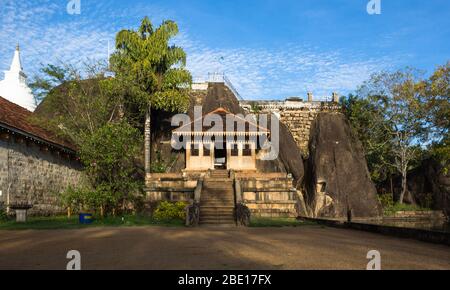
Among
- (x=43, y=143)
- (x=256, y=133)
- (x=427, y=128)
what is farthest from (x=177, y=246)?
(x=427, y=128)

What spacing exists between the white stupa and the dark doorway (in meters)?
16.2

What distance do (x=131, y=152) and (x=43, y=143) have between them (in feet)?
15.4

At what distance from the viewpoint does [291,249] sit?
331 inches

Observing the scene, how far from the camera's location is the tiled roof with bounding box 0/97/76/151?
56.4 feet

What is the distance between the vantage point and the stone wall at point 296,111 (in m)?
35.4

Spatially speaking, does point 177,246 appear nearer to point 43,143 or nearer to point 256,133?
point 43,143

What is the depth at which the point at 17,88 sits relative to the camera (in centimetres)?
3400

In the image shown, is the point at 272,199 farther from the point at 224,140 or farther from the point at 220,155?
the point at 220,155

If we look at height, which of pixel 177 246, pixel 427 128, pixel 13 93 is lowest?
pixel 177 246

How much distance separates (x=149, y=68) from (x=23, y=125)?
328 inches

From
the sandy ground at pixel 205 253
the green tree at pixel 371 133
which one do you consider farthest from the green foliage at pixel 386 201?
the sandy ground at pixel 205 253

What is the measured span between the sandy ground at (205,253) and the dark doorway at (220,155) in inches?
712

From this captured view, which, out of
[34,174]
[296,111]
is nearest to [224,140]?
[296,111]

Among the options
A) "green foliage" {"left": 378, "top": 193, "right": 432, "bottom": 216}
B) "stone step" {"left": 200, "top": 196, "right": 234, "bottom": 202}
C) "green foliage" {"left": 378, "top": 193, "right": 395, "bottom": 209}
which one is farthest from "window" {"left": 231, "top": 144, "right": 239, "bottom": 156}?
"green foliage" {"left": 378, "top": 193, "right": 395, "bottom": 209}
